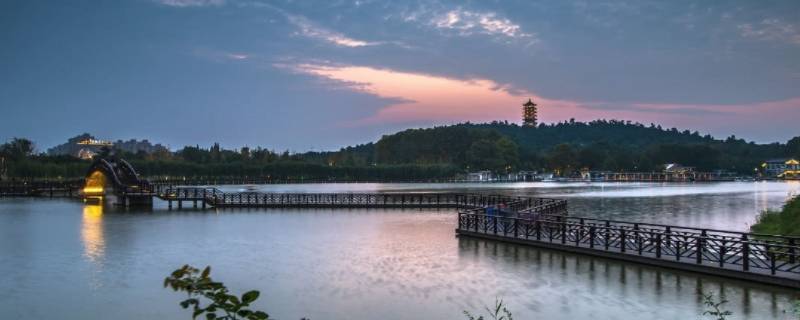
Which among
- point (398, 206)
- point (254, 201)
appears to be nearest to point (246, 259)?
point (398, 206)

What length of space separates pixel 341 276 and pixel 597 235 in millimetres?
11208

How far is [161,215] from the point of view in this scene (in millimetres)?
48656

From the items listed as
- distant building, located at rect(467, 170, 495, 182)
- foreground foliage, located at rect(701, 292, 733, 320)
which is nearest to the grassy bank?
foreground foliage, located at rect(701, 292, 733, 320)

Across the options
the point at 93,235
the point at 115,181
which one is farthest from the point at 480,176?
the point at 93,235

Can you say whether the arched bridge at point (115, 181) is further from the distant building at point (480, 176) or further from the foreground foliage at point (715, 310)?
the distant building at point (480, 176)

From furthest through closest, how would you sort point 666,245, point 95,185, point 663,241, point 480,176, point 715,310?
1. point 480,176
2. point 95,185
3. point 663,241
4. point 666,245
5. point 715,310

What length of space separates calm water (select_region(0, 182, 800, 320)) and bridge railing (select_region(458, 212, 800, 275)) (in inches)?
38.0

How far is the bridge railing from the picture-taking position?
19.5 meters

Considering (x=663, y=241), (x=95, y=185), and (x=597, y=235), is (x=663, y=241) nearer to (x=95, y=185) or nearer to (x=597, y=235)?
(x=597, y=235)

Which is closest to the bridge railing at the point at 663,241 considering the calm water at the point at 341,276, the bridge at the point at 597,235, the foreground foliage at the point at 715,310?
the bridge at the point at 597,235

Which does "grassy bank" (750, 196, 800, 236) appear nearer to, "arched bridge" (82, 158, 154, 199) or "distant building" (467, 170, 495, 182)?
"arched bridge" (82, 158, 154, 199)

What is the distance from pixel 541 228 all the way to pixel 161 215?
30544mm

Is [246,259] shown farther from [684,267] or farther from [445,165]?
[445,165]

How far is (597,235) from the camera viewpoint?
2719cm
